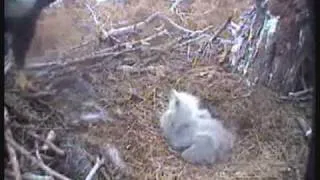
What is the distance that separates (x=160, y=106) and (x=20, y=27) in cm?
29

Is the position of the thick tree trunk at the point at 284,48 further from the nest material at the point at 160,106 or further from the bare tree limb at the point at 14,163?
the bare tree limb at the point at 14,163

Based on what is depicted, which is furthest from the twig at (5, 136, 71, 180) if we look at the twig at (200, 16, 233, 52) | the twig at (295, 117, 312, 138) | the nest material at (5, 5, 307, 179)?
the twig at (295, 117, 312, 138)

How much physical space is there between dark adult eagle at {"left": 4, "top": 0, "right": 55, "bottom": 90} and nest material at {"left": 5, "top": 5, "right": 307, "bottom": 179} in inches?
1.2

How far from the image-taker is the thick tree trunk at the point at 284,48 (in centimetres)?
113

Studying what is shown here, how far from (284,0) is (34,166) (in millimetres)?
553

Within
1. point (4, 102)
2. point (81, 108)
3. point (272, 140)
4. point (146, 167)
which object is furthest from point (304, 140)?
point (4, 102)

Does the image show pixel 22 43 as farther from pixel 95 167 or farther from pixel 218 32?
pixel 218 32

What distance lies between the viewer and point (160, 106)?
1118 mm

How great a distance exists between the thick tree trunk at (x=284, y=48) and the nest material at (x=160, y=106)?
38 millimetres

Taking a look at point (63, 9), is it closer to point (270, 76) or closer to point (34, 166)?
point (34, 166)

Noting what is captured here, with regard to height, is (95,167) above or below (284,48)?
below

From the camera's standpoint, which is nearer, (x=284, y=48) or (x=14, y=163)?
(x=14, y=163)

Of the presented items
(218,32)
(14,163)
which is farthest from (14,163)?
(218,32)

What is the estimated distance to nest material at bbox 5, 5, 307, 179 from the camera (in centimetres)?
109
